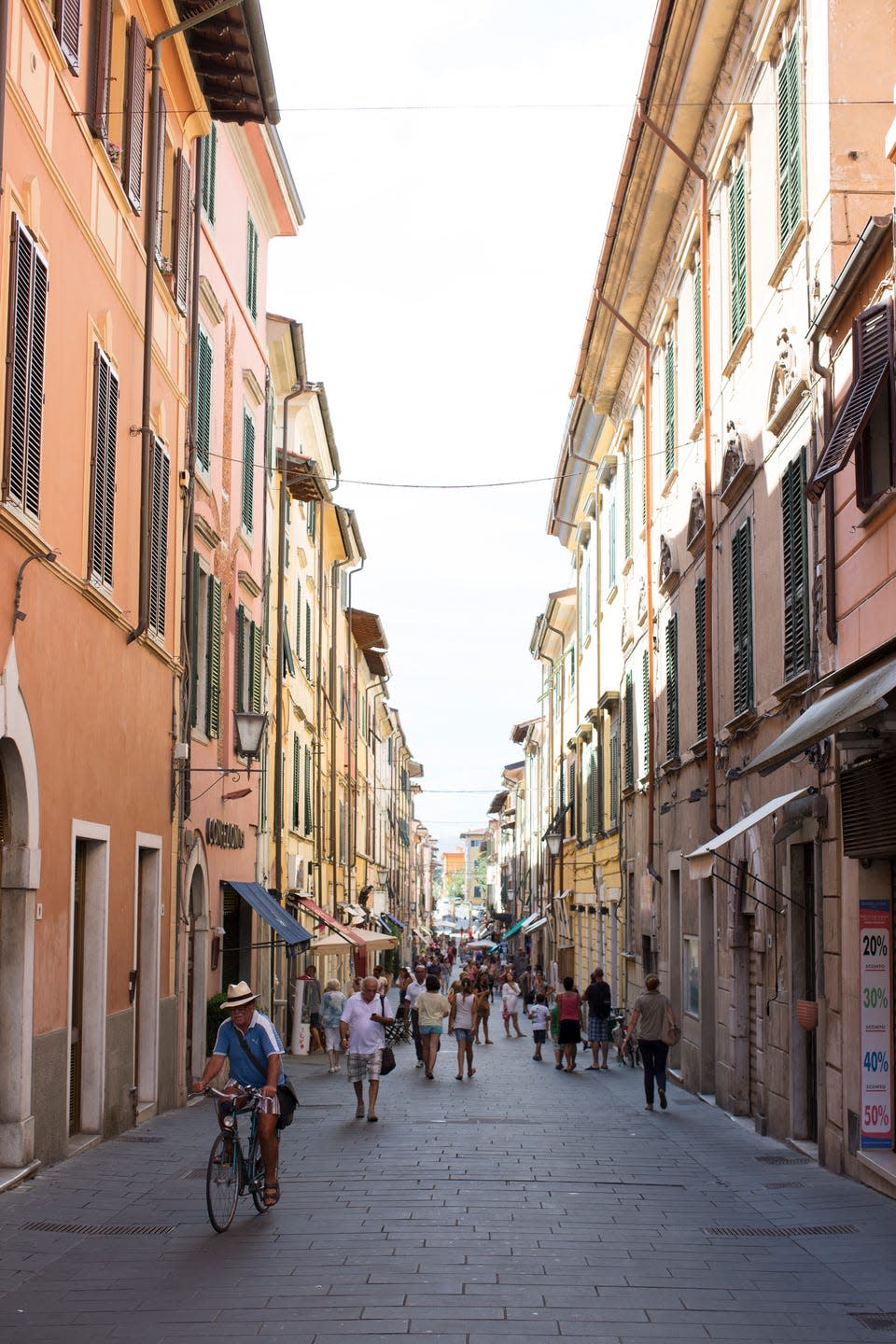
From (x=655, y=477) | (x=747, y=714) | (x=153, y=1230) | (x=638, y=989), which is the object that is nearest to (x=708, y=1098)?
(x=747, y=714)

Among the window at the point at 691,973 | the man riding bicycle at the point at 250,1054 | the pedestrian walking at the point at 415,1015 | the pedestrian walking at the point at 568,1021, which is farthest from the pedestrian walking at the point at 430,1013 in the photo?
the man riding bicycle at the point at 250,1054

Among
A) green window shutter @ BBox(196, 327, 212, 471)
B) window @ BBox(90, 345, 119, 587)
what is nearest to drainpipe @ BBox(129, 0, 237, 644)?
window @ BBox(90, 345, 119, 587)

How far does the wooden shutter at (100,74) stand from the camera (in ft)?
45.2

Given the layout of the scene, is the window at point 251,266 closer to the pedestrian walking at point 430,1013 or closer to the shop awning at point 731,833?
the pedestrian walking at point 430,1013

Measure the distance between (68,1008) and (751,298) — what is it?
956cm

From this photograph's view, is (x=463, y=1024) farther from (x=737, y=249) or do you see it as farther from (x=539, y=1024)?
(x=737, y=249)

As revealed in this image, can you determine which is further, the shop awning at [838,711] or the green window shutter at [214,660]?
the green window shutter at [214,660]

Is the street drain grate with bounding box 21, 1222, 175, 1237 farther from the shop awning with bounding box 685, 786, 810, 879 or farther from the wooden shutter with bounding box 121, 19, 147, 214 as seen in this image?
the wooden shutter with bounding box 121, 19, 147, 214

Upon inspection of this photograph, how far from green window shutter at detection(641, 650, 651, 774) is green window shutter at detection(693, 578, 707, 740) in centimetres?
406

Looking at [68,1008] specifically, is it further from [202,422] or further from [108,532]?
[202,422]

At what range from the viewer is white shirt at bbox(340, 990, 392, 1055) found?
59.1 feet

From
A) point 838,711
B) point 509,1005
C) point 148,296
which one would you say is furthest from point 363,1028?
point 509,1005

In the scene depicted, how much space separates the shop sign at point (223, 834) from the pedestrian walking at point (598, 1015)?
20.1 feet

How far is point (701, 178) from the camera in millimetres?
18859
